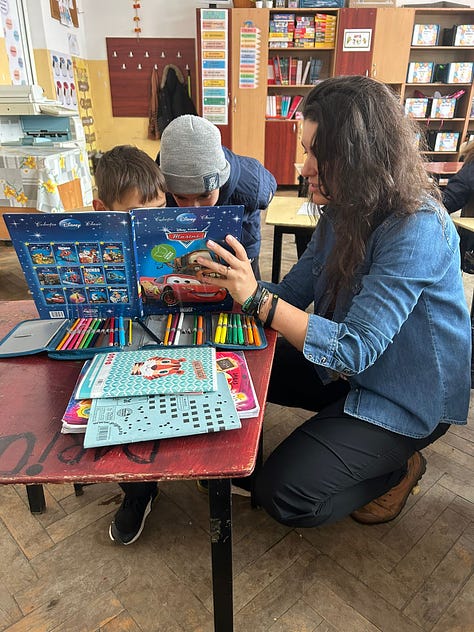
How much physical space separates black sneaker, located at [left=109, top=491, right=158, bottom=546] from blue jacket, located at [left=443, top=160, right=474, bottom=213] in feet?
6.39

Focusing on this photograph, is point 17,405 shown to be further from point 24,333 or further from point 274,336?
point 274,336

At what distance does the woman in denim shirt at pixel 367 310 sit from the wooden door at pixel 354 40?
16.3 feet

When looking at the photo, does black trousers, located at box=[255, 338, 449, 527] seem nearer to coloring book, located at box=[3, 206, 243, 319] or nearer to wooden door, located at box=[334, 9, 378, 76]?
coloring book, located at box=[3, 206, 243, 319]

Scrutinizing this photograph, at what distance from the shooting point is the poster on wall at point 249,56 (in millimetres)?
5141

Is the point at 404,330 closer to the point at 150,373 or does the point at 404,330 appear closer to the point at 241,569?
the point at 150,373

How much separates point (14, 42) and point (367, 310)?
478cm

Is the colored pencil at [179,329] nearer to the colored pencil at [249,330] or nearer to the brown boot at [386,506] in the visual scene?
the colored pencil at [249,330]

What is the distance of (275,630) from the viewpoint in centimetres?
104

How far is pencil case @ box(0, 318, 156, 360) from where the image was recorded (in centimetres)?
90

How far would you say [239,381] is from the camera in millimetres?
800

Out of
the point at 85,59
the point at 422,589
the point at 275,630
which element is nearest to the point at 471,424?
the point at 422,589

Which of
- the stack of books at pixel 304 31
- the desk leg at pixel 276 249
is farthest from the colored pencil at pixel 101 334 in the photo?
the stack of books at pixel 304 31

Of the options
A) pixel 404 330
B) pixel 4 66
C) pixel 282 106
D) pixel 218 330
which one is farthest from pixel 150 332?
pixel 282 106

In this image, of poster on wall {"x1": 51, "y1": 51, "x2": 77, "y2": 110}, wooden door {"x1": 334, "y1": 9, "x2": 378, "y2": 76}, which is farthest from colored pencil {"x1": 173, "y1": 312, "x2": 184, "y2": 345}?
wooden door {"x1": 334, "y1": 9, "x2": 378, "y2": 76}
